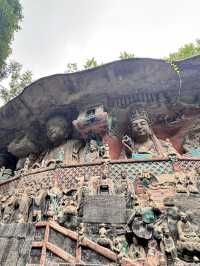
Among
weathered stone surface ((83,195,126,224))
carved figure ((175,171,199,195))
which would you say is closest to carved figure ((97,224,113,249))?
weathered stone surface ((83,195,126,224))

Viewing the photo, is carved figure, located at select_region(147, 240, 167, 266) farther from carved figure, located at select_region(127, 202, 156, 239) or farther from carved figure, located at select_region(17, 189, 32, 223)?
carved figure, located at select_region(17, 189, 32, 223)

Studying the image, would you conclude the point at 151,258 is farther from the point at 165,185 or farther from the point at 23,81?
the point at 23,81

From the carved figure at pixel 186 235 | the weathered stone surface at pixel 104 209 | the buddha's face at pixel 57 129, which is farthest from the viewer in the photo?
the buddha's face at pixel 57 129

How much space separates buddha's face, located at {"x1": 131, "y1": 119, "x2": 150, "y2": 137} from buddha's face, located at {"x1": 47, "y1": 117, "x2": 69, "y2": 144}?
3463 millimetres

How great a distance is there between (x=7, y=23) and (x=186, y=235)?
35.9 ft

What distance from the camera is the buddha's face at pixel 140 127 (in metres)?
11.0

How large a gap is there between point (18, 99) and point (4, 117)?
1.65m

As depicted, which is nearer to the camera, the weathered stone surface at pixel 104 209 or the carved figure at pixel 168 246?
the carved figure at pixel 168 246

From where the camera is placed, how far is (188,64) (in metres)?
10.5

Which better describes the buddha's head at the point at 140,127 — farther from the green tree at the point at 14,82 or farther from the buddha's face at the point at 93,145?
the green tree at the point at 14,82

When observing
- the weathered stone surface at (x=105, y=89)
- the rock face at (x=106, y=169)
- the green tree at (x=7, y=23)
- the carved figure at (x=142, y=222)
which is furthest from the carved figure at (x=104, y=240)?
the green tree at (x=7, y=23)

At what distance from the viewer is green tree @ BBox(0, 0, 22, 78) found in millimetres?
10684

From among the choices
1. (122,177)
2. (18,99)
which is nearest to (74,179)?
(122,177)

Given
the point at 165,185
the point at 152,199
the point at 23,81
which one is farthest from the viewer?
the point at 23,81
